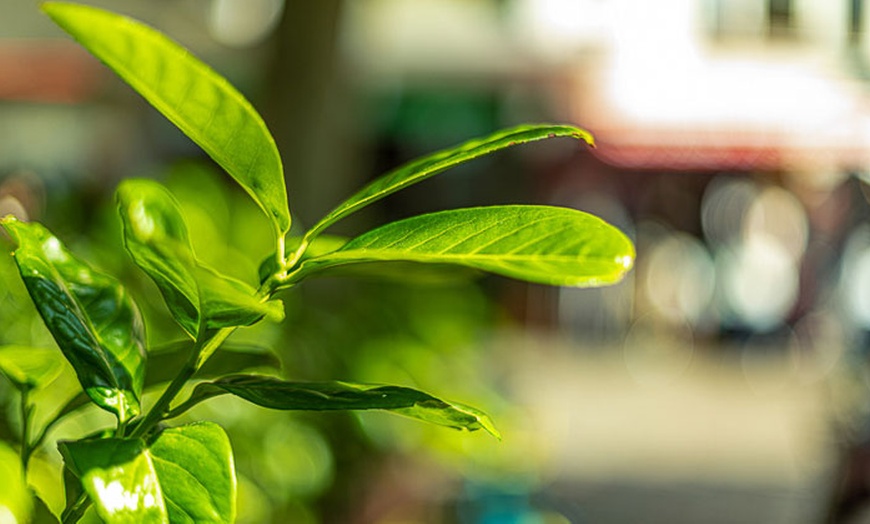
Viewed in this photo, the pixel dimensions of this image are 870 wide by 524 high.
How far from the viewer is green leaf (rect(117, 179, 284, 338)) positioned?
66 cm

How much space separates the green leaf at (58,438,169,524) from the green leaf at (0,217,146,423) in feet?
0.21

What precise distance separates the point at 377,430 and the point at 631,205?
48.2 ft

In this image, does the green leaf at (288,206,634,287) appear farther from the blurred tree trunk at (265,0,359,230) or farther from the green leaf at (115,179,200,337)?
the blurred tree trunk at (265,0,359,230)

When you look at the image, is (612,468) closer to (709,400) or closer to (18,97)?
(709,400)

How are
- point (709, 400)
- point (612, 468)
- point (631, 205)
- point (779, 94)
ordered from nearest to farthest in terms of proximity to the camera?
point (612, 468)
point (709, 400)
point (779, 94)
point (631, 205)

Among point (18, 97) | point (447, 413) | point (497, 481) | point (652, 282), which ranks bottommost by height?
point (652, 282)

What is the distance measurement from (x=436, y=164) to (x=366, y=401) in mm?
133

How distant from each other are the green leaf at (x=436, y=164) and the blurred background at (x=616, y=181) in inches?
89.3

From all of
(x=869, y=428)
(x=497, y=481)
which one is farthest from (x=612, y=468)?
(x=497, y=481)

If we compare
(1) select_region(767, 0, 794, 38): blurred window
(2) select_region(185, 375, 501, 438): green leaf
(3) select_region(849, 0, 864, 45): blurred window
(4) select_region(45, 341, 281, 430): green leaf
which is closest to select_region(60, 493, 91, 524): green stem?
(2) select_region(185, 375, 501, 438): green leaf

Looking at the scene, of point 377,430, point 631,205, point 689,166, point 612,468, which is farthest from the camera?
point 631,205

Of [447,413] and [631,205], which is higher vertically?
Answer: [447,413]

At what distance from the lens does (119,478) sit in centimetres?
68

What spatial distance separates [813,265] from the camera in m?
16.4
